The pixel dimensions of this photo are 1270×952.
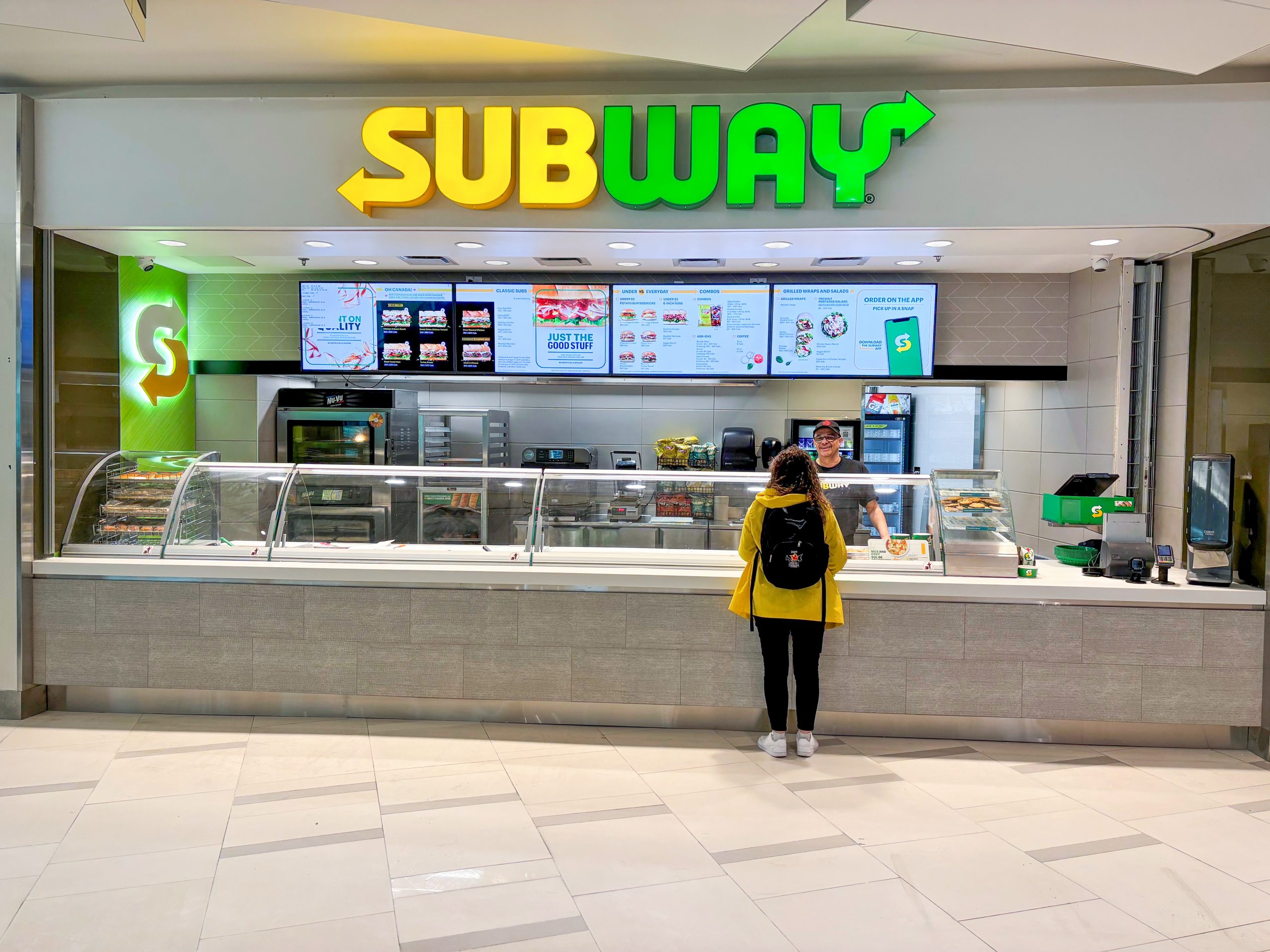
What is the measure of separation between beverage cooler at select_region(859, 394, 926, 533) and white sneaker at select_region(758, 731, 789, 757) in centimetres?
316

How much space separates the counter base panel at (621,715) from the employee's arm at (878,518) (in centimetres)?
89

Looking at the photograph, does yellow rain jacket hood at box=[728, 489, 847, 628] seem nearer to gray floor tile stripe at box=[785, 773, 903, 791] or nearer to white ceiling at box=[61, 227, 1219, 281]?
gray floor tile stripe at box=[785, 773, 903, 791]

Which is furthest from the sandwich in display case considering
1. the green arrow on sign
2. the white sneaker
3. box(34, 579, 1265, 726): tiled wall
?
the green arrow on sign

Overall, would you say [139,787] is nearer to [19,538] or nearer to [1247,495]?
[19,538]

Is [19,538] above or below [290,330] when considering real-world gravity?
below

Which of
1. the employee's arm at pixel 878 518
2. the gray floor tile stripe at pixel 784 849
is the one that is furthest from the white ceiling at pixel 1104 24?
the gray floor tile stripe at pixel 784 849

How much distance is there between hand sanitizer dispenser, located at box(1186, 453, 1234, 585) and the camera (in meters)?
4.31

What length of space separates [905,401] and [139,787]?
18.1 feet

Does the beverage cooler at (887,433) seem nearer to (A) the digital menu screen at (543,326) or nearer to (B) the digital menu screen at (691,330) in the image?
(B) the digital menu screen at (691,330)

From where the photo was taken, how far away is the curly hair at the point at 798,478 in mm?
4117

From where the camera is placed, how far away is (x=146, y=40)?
401cm

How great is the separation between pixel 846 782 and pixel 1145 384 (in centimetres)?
315

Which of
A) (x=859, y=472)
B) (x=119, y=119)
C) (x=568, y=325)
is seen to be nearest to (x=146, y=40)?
(x=119, y=119)

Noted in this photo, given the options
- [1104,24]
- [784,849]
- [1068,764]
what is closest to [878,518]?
[1068,764]
